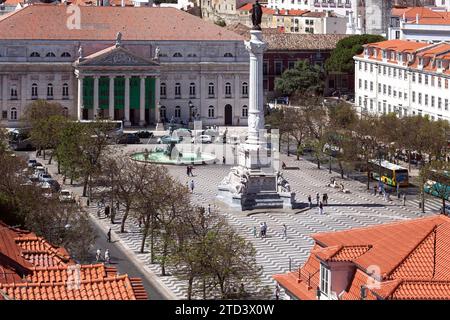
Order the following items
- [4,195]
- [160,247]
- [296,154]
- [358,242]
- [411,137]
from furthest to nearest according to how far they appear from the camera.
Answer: [296,154]
[411,137]
[160,247]
[4,195]
[358,242]

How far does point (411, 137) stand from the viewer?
86062mm

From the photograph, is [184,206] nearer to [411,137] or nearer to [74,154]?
[74,154]

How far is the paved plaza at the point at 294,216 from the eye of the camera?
5603 centimetres

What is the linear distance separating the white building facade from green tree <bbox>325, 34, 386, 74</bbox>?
10823 mm

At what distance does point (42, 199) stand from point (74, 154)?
26.0m

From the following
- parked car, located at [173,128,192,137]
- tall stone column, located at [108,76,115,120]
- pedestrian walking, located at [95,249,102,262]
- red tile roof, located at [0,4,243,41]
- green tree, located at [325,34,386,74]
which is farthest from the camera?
green tree, located at [325,34,386,74]

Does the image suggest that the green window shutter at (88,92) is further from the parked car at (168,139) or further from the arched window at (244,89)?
the arched window at (244,89)

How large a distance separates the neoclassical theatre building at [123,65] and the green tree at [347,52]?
1922cm

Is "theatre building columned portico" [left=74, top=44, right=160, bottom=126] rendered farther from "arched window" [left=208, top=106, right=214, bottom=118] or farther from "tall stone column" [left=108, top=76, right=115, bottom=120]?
"arched window" [left=208, top=106, right=214, bottom=118]

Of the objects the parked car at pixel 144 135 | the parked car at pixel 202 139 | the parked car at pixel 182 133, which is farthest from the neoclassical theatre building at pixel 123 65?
the parked car at pixel 202 139

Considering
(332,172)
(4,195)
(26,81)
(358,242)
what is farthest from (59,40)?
(358,242)

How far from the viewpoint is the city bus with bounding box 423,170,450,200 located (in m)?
70.8

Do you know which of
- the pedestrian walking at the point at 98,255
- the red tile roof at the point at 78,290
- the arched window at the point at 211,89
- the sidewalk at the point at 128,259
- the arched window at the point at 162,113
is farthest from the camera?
the arched window at the point at 211,89

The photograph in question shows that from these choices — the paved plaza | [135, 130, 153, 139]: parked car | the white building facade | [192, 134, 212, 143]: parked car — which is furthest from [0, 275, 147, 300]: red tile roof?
[135, 130, 153, 139]: parked car
